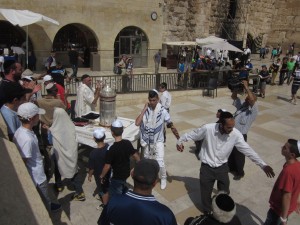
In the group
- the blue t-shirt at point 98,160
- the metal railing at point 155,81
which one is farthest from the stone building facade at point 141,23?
the blue t-shirt at point 98,160

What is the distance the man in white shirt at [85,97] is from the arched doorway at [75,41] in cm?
1323

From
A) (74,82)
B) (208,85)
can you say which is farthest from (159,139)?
(208,85)

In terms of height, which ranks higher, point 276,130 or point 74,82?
point 74,82

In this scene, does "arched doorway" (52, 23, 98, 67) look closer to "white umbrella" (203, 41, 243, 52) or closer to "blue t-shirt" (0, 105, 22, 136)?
"white umbrella" (203, 41, 243, 52)

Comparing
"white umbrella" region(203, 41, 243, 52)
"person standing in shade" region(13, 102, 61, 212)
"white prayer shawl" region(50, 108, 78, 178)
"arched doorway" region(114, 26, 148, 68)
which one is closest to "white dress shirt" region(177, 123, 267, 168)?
"white prayer shawl" region(50, 108, 78, 178)

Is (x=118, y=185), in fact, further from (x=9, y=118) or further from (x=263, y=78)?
(x=263, y=78)

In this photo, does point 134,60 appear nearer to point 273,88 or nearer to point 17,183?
point 273,88

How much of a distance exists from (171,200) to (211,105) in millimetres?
7305

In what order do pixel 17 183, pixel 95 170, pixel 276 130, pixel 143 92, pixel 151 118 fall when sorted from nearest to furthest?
pixel 17 183 < pixel 95 170 < pixel 151 118 < pixel 276 130 < pixel 143 92

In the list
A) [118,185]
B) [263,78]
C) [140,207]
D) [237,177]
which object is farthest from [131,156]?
[263,78]

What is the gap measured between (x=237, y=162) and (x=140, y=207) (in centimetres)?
421

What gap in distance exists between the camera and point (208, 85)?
13.2 m

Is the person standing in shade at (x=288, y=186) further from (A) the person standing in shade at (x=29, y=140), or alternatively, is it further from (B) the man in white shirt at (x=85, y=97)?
(B) the man in white shirt at (x=85, y=97)

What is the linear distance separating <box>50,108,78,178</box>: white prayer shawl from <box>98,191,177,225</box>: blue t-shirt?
257 centimetres
